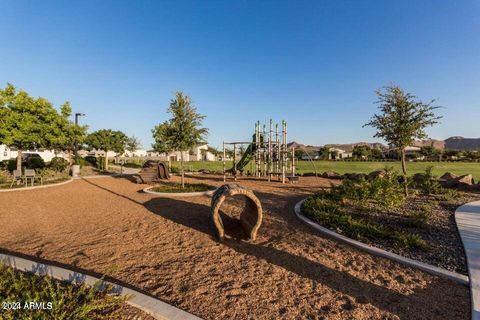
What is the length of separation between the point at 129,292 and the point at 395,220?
670 cm

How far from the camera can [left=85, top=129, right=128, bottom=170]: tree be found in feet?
113

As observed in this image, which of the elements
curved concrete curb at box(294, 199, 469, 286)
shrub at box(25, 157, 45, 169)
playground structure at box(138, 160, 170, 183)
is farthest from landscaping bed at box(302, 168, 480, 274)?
shrub at box(25, 157, 45, 169)

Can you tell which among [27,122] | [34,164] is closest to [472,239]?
[27,122]

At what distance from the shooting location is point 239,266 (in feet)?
Result: 14.7

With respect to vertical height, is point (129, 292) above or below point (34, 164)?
below

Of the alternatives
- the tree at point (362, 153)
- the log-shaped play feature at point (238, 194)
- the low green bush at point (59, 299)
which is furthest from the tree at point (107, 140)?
the tree at point (362, 153)

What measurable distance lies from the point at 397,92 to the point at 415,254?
7.44 m

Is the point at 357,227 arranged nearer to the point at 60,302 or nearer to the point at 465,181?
the point at 60,302

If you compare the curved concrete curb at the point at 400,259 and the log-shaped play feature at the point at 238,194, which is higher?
the log-shaped play feature at the point at 238,194

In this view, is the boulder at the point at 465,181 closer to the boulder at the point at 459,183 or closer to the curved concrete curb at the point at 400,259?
the boulder at the point at 459,183

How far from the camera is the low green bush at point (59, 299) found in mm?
2714

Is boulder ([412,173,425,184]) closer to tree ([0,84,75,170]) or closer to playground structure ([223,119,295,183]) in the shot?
playground structure ([223,119,295,183])

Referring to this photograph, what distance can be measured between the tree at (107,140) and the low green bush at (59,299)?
33.9 metres

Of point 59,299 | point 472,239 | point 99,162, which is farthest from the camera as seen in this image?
point 99,162
